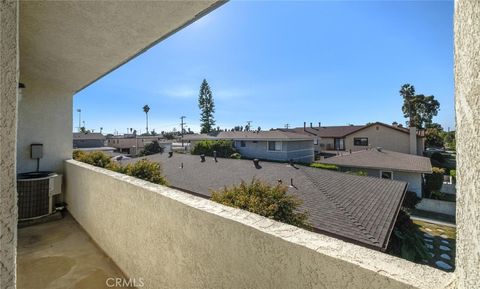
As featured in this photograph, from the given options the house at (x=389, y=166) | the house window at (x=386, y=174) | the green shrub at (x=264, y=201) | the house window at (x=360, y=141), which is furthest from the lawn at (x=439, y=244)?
the house window at (x=360, y=141)

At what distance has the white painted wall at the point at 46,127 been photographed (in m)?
5.02

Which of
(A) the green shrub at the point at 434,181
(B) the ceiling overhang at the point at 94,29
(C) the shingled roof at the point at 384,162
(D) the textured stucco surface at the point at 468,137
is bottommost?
(A) the green shrub at the point at 434,181

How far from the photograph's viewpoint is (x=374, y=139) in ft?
96.3

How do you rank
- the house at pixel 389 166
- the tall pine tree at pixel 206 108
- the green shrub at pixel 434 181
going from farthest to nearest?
the tall pine tree at pixel 206 108
the green shrub at pixel 434 181
the house at pixel 389 166

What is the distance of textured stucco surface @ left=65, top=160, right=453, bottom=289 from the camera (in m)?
1.06

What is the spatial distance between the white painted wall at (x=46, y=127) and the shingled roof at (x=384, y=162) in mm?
17118

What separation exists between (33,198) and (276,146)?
2259 centimetres

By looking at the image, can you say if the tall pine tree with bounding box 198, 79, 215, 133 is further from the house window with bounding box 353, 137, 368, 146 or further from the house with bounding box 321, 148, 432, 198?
the house with bounding box 321, 148, 432, 198

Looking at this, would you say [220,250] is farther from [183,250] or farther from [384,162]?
[384,162]

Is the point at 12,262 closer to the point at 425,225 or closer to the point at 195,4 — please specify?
the point at 195,4

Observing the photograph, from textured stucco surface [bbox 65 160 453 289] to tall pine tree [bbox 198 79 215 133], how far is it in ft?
146

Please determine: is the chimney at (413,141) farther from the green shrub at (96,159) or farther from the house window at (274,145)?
the green shrub at (96,159)

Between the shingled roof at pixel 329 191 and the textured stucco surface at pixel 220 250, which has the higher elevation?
the textured stucco surface at pixel 220 250

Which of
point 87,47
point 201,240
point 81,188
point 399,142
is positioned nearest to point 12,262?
point 201,240
